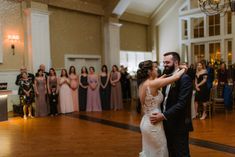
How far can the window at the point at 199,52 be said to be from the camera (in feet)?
40.6

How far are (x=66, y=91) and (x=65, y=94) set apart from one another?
0.31 feet

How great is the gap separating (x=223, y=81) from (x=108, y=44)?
4764 millimetres

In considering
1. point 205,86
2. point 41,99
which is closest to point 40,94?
point 41,99

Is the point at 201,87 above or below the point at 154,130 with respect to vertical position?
above

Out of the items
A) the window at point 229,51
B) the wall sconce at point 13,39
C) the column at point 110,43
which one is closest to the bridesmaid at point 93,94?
the wall sconce at point 13,39

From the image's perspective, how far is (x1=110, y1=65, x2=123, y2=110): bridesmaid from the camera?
8727mm

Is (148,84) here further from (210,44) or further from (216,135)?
(210,44)

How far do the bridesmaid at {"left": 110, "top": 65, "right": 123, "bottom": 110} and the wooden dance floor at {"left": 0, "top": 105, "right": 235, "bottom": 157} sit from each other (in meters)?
1.40

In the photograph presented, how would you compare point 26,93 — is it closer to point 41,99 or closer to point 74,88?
point 41,99

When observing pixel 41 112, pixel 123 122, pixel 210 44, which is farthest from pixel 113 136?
pixel 210 44

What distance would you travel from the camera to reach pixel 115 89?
8820 mm

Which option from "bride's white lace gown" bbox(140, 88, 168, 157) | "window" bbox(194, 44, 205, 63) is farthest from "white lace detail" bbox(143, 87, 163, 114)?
"window" bbox(194, 44, 205, 63)

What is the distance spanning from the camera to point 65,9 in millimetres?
10086

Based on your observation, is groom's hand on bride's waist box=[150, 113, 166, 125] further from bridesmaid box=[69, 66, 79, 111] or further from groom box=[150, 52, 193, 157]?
bridesmaid box=[69, 66, 79, 111]
